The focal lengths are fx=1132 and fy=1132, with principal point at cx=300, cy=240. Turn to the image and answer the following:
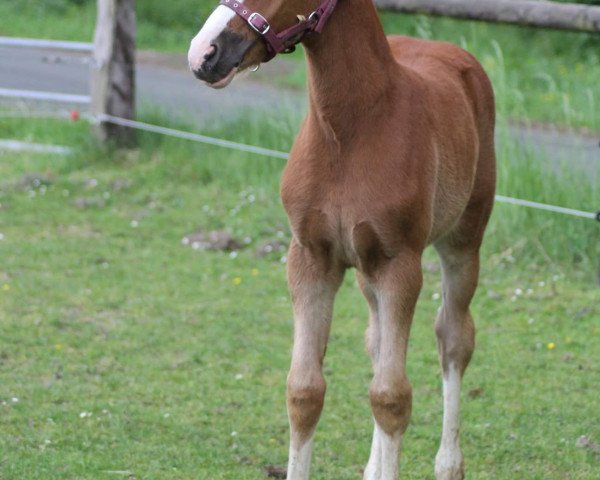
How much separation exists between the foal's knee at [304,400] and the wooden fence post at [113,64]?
19.2 ft

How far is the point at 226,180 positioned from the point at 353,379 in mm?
3459

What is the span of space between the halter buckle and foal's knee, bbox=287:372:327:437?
1.16 m

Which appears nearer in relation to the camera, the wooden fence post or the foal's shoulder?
the foal's shoulder

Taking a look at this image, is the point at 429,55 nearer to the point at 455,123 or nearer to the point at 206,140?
the point at 455,123

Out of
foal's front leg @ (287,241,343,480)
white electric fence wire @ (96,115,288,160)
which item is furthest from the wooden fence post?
foal's front leg @ (287,241,343,480)

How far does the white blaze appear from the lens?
3229 millimetres

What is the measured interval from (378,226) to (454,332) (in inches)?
44.7

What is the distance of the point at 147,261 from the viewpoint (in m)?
7.46

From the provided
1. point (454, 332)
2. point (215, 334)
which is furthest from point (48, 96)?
point (454, 332)

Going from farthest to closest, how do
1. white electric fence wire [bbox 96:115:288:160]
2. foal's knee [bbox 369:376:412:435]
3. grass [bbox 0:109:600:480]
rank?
white electric fence wire [bbox 96:115:288:160] < grass [bbox 0:109:600:480] < foal's knee [bbox 369:376:412:435]

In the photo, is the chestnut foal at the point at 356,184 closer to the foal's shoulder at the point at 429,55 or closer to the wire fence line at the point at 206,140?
the foal's shoulder at the point at 429,55

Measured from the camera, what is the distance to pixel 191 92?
12.9 meters

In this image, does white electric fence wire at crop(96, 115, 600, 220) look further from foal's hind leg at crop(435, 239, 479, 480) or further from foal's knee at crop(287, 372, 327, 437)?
foal's knee at crop(287, 372, 327, 437)

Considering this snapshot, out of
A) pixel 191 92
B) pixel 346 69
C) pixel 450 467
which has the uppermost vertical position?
pixel 346 69
